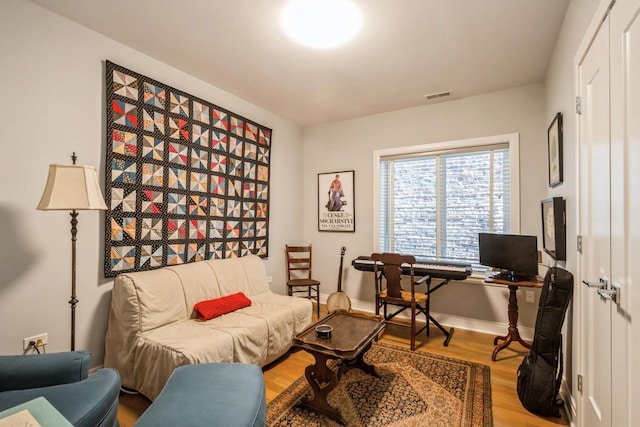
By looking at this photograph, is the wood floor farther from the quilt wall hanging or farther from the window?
the quilt wall hanging

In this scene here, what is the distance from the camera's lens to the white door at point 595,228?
1382 millimetres

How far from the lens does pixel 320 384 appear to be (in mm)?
2119

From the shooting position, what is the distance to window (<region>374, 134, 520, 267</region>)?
341cm

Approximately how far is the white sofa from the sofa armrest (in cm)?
52

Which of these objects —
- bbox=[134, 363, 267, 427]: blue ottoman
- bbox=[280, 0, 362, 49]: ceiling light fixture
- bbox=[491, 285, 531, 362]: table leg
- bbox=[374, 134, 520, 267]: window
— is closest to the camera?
bbox=[134, 363, 267, 427]: blue ottoman

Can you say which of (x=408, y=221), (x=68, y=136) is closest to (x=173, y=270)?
(x=68, y=136)

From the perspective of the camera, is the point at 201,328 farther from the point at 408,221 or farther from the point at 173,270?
the point at 408,221

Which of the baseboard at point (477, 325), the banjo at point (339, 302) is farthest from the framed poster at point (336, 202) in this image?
the baseboard at point (477, 325)

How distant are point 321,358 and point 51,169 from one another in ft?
7.03

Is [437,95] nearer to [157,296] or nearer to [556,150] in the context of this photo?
[556,150]

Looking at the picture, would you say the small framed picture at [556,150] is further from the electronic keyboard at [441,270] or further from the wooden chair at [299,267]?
the wooden chair at [299,267]

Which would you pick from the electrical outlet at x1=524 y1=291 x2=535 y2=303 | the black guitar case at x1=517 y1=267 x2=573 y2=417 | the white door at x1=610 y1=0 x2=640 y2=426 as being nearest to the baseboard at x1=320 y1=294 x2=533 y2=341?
the electrical outlet at x1=524 y1=291 x2=535 y2=303

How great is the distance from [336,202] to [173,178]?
2.30 meters

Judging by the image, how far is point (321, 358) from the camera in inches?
80.0
